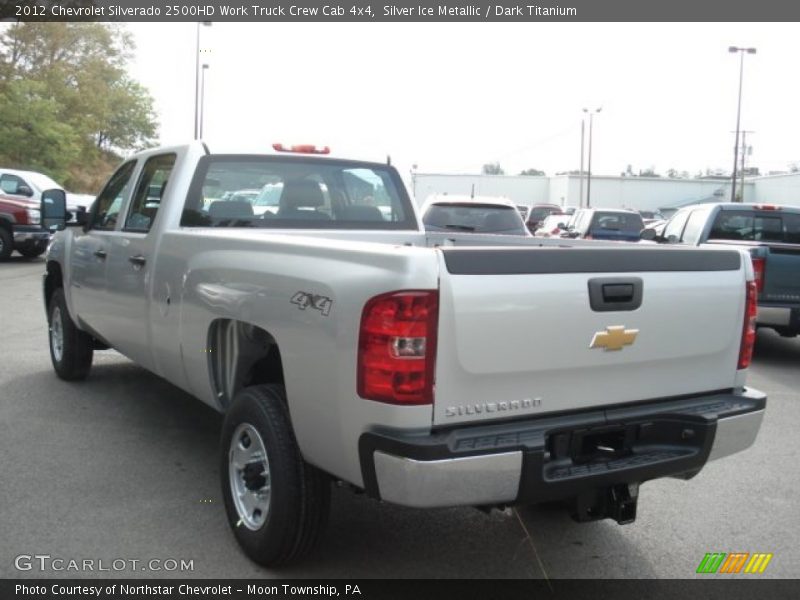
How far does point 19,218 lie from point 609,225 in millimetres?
13484

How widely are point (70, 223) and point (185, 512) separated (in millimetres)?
3364

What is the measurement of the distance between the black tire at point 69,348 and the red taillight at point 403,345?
465 cm

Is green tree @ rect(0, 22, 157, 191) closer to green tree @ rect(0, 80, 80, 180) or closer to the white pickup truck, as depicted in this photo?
green tree @ rect(0, 80, 80, 180)

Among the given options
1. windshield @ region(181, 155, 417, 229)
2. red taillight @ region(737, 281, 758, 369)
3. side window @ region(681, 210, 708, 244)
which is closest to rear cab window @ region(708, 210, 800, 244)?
side window @ region(681, 210, 708, 244)

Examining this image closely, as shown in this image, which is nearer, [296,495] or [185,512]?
[296,495]

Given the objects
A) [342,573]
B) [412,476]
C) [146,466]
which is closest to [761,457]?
[342,573]

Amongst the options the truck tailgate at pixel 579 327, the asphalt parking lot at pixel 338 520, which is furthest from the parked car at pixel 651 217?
the truck tailgate at pixel 579 327

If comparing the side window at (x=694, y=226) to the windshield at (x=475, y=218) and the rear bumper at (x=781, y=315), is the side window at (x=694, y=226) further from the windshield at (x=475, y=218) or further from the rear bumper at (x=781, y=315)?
the windshield at (x=475, y=218)

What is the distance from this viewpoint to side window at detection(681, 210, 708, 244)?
404 inches

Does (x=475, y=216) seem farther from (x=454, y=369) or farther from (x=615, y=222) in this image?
(x=615, y=222)

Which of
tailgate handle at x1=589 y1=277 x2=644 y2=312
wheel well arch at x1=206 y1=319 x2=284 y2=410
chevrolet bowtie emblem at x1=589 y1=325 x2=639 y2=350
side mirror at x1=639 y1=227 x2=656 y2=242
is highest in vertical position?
side mirror at x1=639 y1=227 x2=656 y2=242

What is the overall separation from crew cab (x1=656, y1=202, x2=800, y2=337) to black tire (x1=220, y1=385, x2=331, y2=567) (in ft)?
20.1

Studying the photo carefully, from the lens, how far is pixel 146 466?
496cm

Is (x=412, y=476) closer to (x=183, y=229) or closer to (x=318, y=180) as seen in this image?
(x=183, y=229)
